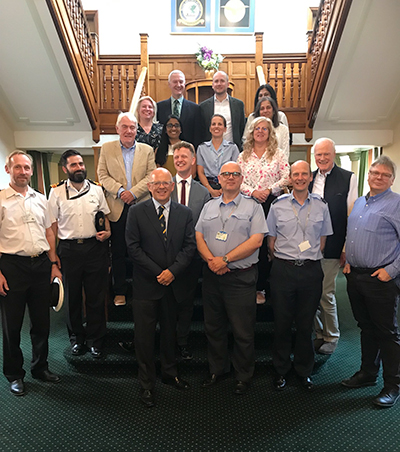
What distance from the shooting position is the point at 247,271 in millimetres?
2516

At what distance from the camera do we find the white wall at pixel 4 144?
5.26 metres

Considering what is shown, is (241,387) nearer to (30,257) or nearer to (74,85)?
(30,257)

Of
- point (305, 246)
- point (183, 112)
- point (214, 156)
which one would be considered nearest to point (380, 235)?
point (305, 246)

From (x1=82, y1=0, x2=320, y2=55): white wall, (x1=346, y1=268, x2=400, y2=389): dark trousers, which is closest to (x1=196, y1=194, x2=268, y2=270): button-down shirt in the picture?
(x1=346, y1=268, x2=400, y2=389): dark trousers

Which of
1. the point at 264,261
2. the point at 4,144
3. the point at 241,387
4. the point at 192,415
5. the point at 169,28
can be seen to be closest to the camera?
the point at 192,415

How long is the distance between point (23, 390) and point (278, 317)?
199cm

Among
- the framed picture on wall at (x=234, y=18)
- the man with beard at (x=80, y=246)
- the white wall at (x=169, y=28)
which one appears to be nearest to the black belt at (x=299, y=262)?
the man with beard at (x=80, y=246)

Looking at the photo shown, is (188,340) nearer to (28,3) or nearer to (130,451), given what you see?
(130,451)

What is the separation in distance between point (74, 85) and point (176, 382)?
429 cm

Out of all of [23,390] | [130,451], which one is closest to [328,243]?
[130,451]

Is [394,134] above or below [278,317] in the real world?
above

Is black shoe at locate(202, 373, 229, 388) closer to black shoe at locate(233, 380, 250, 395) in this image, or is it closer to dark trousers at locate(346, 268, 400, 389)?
black shoe at locate(233, 380, 250, 395)

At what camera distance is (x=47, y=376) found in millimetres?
2775

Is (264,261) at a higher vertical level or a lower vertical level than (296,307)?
higher
